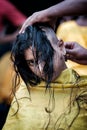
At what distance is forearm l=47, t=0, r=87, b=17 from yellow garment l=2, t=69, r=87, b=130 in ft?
1.23

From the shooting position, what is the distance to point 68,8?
160 inches

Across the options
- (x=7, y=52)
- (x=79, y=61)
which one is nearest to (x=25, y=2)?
(x=7, y=52)

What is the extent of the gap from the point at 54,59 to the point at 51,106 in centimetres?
30

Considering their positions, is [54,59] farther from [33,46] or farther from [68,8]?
[68,8]

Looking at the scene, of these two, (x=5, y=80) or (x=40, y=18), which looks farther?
(x=5, y=80)

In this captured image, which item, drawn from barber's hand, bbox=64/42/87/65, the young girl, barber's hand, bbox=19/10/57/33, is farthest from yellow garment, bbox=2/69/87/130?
barber's hand, bbox=19/10/57/33

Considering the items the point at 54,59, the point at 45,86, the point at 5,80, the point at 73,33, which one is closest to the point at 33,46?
the point at 54,59

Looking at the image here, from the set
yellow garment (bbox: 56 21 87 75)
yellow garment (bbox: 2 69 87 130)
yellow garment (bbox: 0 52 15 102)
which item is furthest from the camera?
yellow garment (bbox: 0 52 15 102)

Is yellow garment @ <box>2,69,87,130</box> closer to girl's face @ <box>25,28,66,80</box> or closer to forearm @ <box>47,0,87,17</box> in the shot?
girl's face @ <box>25,28,66,80</box>

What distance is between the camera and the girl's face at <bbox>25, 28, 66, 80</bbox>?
12.9 feet

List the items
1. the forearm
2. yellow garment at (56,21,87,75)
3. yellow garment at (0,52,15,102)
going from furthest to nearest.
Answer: yellow garment at (0,52,15,102) → yellow garment at (56,21,87,75) → the forearm

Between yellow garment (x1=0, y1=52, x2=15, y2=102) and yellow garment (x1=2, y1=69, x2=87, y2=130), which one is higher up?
yellow garment (x1=2, y1=69, x2=87, y2=130)

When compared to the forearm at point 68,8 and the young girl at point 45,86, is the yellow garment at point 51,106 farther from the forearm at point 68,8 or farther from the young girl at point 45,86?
the forearm at point 68,8

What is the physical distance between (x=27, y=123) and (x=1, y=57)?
2.55 metres
